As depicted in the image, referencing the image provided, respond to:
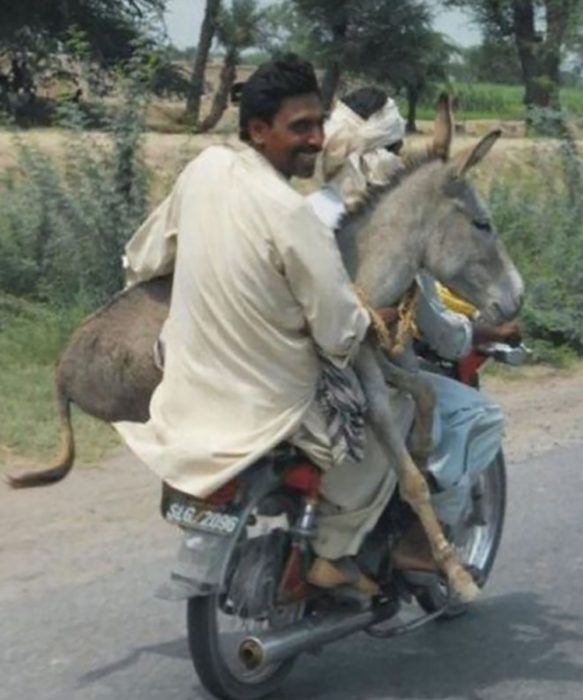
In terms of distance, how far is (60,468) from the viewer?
5363 millimetres

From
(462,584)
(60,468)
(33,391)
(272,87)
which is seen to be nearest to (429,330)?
(462,584)

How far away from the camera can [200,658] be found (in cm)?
499

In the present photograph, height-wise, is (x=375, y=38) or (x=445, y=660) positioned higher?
(x=445, y=660)

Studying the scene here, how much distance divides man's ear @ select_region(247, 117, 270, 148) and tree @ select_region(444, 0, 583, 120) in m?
40.9

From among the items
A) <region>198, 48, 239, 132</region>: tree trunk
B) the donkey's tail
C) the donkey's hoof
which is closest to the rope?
the donkey's hoof

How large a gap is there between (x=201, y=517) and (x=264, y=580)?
1.09 ft

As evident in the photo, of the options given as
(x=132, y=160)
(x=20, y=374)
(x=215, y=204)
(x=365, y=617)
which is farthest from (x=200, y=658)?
(x=132, y=160)

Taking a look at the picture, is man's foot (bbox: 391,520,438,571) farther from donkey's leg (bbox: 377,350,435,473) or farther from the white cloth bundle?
the white cloth bundle

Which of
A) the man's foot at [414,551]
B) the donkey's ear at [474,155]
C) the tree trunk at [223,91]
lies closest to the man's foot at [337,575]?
the man's foot at [414,551]

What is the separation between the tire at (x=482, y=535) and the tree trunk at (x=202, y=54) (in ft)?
115

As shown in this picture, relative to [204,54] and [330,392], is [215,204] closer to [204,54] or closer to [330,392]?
[330,392]

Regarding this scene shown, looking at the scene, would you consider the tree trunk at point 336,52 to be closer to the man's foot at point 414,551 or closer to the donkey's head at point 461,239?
the donkey's head at point 461,239

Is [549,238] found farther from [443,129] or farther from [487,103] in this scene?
[487,103]

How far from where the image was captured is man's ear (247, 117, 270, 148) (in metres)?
4.89
